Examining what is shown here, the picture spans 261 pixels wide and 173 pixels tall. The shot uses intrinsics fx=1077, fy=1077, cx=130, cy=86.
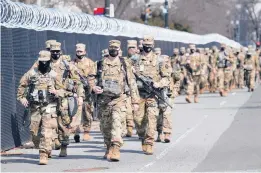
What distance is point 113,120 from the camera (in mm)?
16328

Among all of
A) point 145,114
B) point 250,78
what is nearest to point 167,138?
point 145,114

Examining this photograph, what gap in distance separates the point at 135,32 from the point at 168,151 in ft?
49.8

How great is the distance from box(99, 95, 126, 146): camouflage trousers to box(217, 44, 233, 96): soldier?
67.7ft

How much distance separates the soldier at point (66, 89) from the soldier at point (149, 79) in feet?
3.38

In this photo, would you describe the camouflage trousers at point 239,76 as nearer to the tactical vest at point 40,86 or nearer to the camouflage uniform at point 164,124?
the camouflage uniform at point 164,124

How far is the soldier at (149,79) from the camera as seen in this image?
17.5 m

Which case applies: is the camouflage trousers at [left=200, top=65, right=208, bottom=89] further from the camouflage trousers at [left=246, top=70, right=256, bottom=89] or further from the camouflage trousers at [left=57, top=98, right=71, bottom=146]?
the camouflage trousers at [left=57, top=98, right=71, bottom=146]

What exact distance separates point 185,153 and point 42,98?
252 centimetres

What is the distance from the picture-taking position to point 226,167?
1481 centimetres

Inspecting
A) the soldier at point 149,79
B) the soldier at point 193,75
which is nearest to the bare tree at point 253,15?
the soldier at point 193,75

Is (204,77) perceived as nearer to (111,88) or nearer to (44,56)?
(111,88)

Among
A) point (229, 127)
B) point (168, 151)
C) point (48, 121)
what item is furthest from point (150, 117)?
point (229, 127)

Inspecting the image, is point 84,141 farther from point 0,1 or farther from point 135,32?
point 135,32

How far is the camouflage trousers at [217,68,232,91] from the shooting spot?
3697 centimetres
